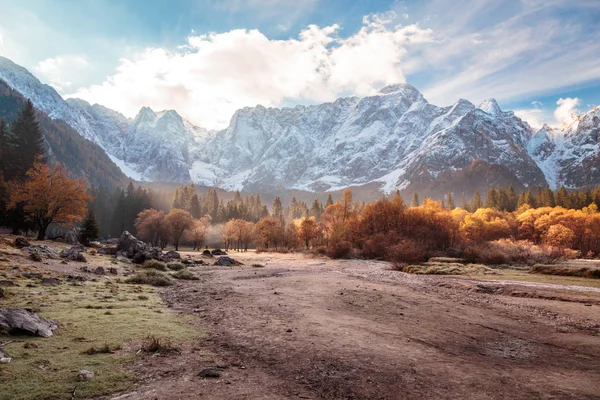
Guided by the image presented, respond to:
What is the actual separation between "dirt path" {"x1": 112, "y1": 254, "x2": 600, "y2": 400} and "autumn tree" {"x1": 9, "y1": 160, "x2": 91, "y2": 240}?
146 ft

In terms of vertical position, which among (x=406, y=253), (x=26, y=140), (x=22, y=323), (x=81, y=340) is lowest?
(x=406, y=253)

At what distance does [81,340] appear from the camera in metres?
10.4

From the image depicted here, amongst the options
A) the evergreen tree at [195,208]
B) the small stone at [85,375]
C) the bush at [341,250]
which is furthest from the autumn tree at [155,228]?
the small stone at [85,375]

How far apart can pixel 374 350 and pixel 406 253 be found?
54.8m

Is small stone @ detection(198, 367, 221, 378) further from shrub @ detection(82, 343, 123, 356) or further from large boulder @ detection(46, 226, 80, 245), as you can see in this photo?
large boulder @ detection(46, 226, 80, 245)

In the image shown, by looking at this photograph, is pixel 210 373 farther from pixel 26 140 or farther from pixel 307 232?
pixel 307 232

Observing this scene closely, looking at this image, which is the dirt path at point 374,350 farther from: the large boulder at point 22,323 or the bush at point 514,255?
the bush at point 514,255

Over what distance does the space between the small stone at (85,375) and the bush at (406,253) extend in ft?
187

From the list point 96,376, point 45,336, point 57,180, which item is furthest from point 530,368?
point 57,180

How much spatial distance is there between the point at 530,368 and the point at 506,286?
80.6 feet

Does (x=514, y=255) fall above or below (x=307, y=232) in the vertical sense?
below

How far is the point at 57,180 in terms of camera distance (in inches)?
2212

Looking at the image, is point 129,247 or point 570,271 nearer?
point 570,271

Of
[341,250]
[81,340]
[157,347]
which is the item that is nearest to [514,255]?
[341,250]
